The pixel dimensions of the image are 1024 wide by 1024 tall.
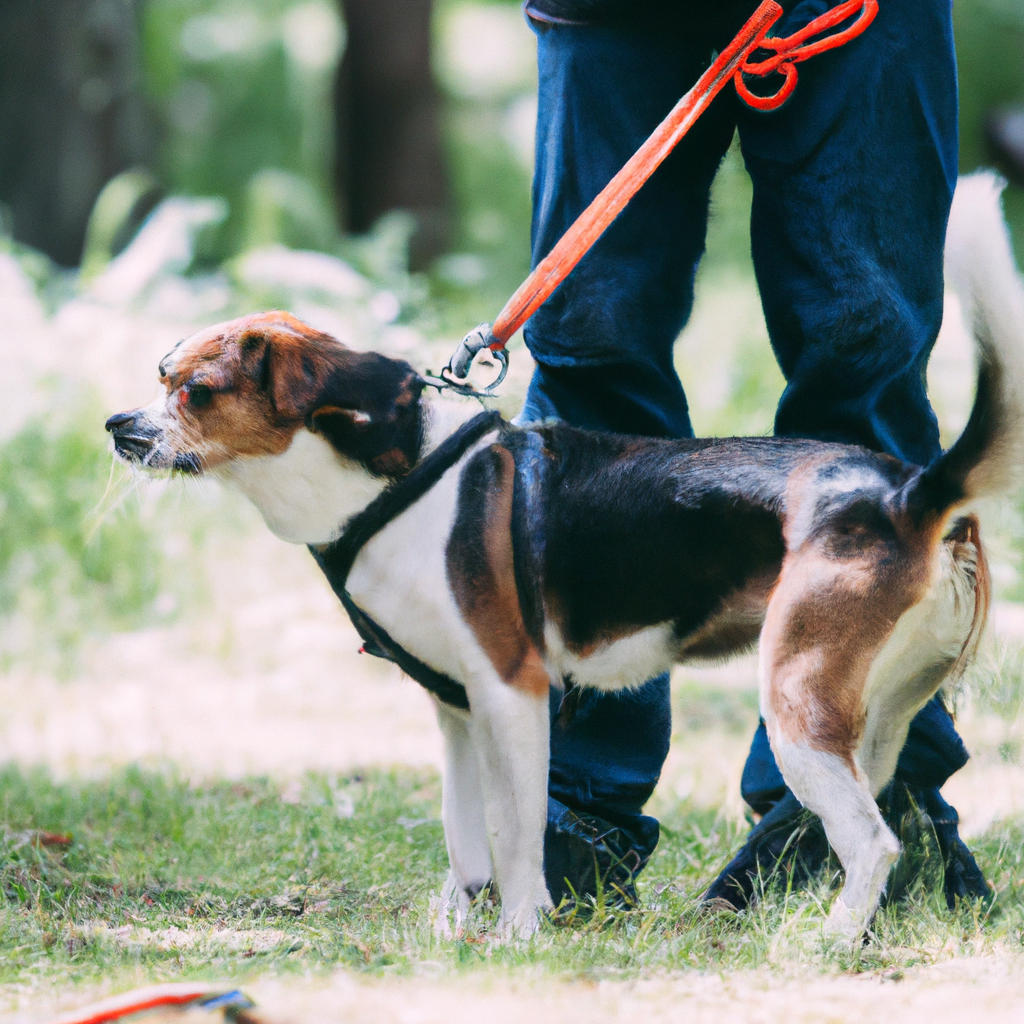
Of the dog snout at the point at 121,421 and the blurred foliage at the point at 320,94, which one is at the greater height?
the blurred foliage at the point at 320,94

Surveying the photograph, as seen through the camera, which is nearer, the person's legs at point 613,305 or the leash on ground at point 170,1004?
the leash on ground at point 170,1004

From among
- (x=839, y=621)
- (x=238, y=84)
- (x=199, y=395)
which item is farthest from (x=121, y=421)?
(x=238, y=84)

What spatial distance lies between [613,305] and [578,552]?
0.67 m

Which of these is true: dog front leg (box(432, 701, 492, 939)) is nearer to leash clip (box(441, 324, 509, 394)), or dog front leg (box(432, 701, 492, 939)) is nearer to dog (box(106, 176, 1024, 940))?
dog (box(106, 176, 1024, 940))

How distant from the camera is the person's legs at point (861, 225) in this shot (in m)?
2.76

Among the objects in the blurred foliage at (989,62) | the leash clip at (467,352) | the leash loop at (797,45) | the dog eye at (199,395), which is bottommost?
the dog eye at (199,395)

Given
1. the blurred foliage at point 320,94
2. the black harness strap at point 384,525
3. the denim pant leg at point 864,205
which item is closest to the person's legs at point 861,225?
the denim pant leg at point 864,205

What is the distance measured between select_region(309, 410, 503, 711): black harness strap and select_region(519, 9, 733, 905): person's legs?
1.32ft

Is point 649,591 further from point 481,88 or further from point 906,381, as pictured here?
point 481,88

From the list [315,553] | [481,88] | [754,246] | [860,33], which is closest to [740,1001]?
[315,553]

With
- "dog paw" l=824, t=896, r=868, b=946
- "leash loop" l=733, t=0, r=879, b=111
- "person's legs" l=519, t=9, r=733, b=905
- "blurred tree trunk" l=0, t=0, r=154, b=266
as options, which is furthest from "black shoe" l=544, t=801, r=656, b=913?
"blurred tree trunk" l=0, t=0, r=154, b=266

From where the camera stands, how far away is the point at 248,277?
756cm

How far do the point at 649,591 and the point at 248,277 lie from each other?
18.0 ft

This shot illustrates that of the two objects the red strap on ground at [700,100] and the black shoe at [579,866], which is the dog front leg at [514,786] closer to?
the black shoe at [579,866]
